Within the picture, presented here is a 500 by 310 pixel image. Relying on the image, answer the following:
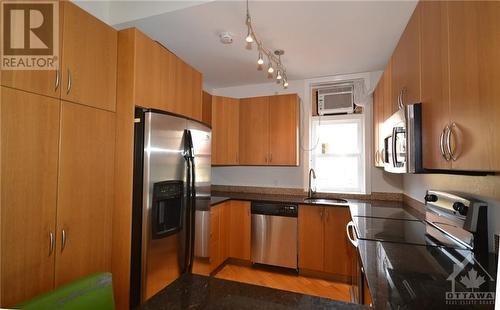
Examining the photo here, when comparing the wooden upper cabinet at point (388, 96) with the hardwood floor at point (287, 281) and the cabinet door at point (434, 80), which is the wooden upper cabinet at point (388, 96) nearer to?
the cabinet door at point (434, 80)

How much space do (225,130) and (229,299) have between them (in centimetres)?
269

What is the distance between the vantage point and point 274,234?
9.76ft

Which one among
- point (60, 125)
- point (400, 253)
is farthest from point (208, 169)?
point (400, 253)

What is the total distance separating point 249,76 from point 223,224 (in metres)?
2.03

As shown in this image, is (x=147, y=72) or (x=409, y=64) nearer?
(x=409, y=64)

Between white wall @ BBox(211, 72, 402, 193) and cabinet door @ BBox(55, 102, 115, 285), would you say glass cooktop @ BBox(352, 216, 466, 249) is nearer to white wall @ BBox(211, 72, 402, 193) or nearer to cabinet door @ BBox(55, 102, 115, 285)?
white wall @ BBox(211, 72, 402, 193)

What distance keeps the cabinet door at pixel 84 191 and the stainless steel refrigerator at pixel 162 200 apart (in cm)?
19

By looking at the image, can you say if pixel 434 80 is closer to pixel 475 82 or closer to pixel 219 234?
pixel 475 82

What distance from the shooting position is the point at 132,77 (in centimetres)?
163

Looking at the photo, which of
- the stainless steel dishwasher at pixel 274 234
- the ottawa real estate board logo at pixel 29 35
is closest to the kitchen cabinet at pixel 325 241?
the stainless steel dishwasher at pixel 274 234

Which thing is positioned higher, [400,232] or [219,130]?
[219,130]

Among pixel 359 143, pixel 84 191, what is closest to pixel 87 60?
pixel 84 191

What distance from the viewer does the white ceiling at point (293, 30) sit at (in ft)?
6.05

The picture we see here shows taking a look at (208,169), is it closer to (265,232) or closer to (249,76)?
(265,232)
